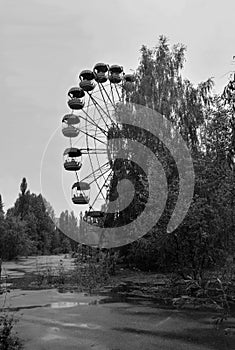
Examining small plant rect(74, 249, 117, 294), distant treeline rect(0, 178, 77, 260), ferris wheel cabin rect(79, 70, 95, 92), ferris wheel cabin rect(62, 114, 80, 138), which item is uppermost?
ferris wheel cabin rect(79, 70, 95, 92)

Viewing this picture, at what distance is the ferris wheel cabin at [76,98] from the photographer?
84.4 ft

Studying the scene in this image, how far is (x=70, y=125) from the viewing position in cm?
2564

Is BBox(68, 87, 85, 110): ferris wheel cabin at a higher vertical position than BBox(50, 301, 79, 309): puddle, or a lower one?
higher

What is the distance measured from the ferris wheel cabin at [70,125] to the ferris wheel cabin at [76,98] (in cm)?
63

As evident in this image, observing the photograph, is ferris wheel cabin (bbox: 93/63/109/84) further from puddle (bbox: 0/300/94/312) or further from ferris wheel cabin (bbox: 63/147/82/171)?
puddle (bbox: 0/300/94/312)

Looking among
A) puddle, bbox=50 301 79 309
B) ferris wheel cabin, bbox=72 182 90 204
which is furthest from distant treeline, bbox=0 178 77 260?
puddle, bbox=50 301 79 309

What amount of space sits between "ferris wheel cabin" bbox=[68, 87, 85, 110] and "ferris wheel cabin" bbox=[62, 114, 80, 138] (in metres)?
0.63

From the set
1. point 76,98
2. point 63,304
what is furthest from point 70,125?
point 63,304

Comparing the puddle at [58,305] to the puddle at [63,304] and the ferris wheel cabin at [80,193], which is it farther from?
the ferris wheel cabin at [80,193]

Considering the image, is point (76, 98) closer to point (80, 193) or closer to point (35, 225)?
point (80, 193)

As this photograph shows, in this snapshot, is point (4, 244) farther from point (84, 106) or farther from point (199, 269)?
point (199, 269)

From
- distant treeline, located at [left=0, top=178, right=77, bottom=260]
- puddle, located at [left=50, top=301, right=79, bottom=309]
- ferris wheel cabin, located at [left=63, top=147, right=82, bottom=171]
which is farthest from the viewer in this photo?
distant treeline, located at [left=0, top=178, right=77, bottom=260]

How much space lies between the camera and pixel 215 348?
6.21 m

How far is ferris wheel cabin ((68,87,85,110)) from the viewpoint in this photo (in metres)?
25.7
